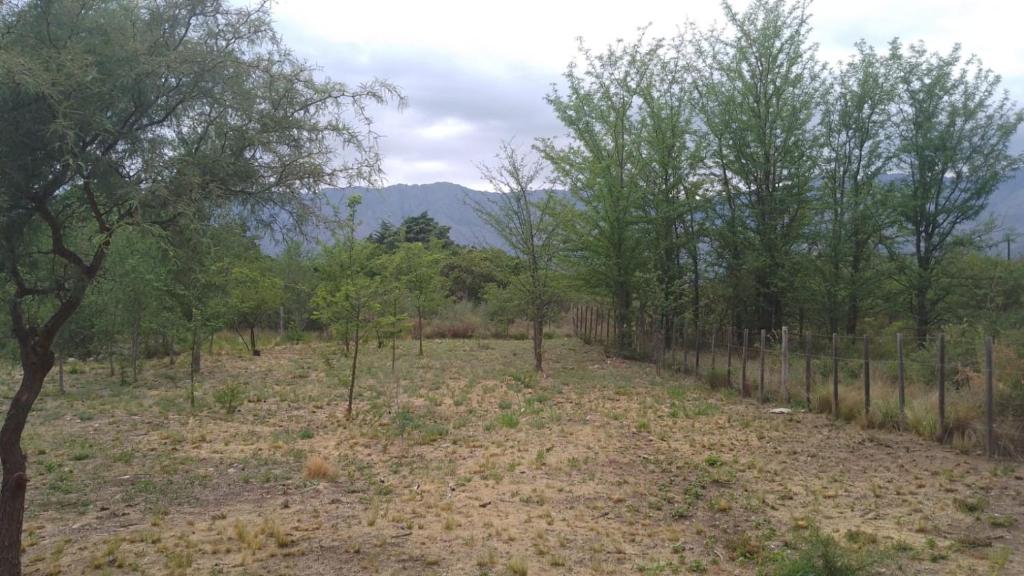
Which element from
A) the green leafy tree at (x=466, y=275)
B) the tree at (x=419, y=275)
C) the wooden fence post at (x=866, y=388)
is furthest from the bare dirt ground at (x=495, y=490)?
the green leafy tree at (x=466, y=275)

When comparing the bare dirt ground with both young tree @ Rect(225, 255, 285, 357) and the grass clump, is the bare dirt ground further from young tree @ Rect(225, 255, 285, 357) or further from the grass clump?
young tree @ Rect(225, 255, 285, 357)

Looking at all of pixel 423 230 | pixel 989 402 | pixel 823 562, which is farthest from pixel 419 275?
pixel 423 230

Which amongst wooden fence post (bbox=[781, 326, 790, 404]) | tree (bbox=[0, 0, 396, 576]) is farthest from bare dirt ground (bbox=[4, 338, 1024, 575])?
tree (bbox=[0, 0, 396, 576])

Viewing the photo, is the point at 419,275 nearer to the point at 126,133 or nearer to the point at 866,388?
the point at 866,388

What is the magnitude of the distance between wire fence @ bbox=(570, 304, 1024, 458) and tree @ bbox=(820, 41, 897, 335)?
2690mm

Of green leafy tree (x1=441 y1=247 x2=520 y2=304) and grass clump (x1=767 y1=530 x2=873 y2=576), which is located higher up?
green leafy tree (x1=441 y1=247 x2=520 y2=304)

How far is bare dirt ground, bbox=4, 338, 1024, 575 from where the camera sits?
19.0ft

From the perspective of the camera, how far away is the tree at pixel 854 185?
2247cm

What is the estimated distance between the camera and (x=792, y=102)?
73.3ft

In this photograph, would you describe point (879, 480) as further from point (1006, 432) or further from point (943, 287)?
point (943, 287)

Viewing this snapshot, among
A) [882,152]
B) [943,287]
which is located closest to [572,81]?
[882,152]

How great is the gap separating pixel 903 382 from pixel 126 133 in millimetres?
11126

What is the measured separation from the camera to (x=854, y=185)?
23.6 meters

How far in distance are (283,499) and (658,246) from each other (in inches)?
717
